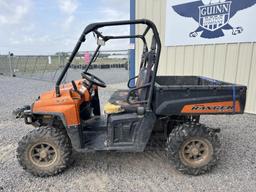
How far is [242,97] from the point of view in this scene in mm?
2646

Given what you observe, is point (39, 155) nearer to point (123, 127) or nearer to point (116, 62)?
point (123, 127)

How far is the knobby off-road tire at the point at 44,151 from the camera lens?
2664mm

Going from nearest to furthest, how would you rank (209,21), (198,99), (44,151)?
(198,99)
(44,151)
(209,21)

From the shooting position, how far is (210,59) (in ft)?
18.9

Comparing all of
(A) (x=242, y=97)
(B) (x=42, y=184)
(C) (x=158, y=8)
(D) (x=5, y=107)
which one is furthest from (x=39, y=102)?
(C) (x=158, y=8)

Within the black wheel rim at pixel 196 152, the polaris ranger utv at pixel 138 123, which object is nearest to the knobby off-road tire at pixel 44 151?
the polaris ranger utv at pixel 138 123

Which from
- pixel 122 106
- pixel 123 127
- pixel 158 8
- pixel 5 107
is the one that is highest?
pixel 158 8

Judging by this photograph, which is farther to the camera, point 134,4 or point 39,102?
point 134,4

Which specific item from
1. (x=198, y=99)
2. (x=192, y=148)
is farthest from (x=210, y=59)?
(x=192, y=148)

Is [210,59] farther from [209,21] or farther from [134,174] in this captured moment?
[134,174]

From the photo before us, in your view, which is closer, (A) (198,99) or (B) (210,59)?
(A) (198,99)

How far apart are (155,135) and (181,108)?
0.84 metres

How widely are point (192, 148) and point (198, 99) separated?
612 millimetres

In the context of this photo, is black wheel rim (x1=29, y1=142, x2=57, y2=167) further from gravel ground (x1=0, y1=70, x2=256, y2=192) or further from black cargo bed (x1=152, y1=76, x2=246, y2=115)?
black cargo bed (x1=152, y1=76, x2=246, y2=115)
